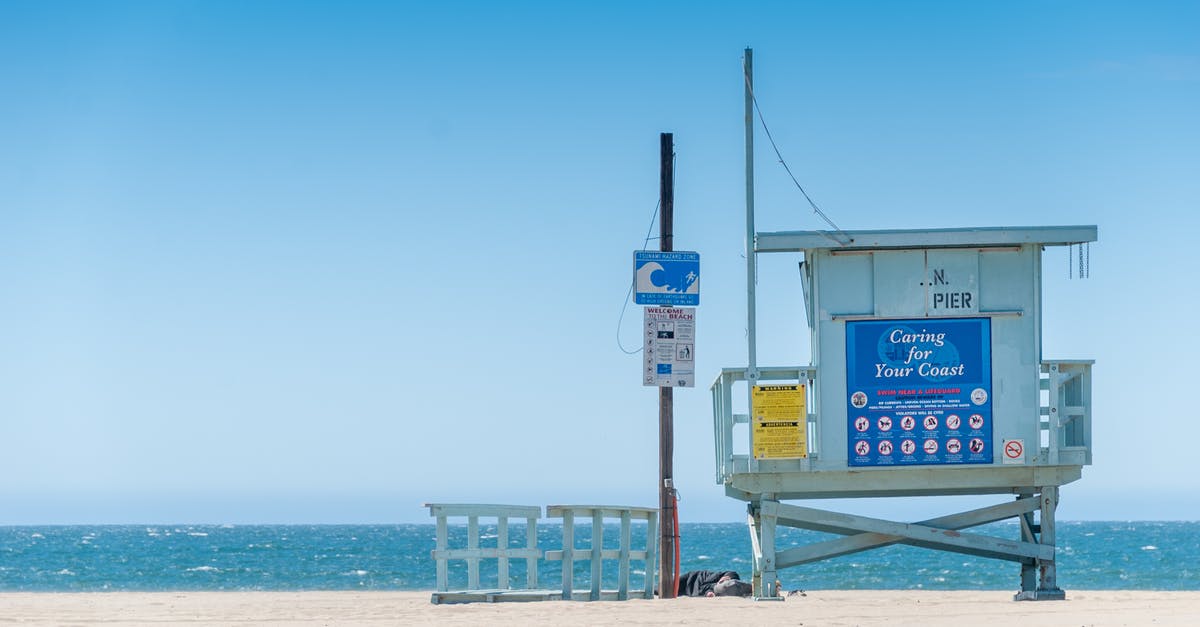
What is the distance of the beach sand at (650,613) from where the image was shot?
538 inches

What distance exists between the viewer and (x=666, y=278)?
17.9m

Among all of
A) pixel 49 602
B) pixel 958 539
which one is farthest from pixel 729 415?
pixel 49 602

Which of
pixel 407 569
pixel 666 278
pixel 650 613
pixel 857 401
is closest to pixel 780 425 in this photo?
pixel 857 401

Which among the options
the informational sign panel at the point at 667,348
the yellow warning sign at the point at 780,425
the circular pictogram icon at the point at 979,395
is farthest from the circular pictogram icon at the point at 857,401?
the informational sign panel at the point at 667,348

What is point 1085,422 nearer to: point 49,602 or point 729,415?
point 729,415

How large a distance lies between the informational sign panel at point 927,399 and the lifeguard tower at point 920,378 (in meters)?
0.01

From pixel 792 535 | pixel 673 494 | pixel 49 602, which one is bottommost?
pixel 792 535

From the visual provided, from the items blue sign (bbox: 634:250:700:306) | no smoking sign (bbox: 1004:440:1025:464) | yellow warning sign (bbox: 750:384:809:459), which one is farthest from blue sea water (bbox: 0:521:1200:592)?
no smoking sign (bbox: 1004:440:1025:464)

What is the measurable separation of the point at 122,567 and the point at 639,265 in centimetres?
4160

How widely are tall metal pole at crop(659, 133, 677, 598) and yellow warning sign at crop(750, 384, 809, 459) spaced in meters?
1.46

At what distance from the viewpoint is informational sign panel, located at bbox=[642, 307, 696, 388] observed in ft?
58.7

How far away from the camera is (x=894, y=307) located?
17047mm

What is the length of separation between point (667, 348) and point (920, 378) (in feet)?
9.32

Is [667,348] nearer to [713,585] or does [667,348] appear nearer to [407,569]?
[713,585]
